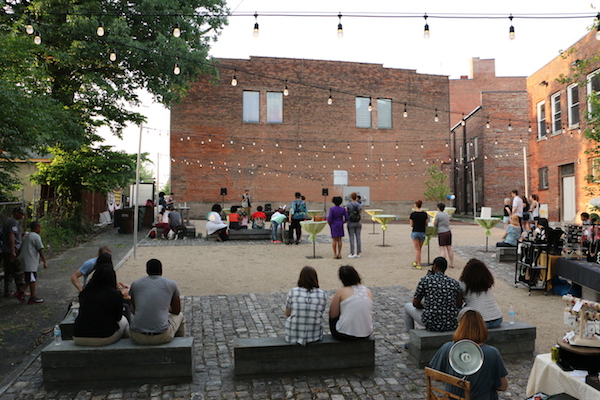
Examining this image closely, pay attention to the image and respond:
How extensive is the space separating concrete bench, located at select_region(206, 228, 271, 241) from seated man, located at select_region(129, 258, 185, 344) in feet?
39.8

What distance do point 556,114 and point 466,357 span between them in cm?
2103

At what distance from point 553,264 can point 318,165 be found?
86.3 feet

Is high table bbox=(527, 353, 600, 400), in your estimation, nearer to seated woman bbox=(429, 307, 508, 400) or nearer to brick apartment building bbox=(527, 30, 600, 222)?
seated woman bbox=(429, 307, 508, 400)

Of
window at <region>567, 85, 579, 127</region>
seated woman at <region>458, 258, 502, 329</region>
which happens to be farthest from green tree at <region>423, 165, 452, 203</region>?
seated woman at <region>458, 258, 502, 329</region>

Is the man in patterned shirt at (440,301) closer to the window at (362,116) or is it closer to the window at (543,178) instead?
the window at (543,178)

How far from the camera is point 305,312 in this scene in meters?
4.24

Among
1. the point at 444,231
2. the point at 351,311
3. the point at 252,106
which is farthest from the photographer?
the point at 252,106

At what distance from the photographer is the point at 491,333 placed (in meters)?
4.72

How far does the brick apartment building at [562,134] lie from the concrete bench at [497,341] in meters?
13.7

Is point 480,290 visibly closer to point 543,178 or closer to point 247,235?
point 247,235

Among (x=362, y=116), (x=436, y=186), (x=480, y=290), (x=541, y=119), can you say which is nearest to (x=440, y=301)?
(x=480, y=290)

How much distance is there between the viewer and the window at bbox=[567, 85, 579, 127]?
726 inches

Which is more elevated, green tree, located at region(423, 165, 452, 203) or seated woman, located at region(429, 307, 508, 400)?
green tree, located at region(423, 165, 452, 203)

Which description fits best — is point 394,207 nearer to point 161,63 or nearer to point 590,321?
point 161,63
